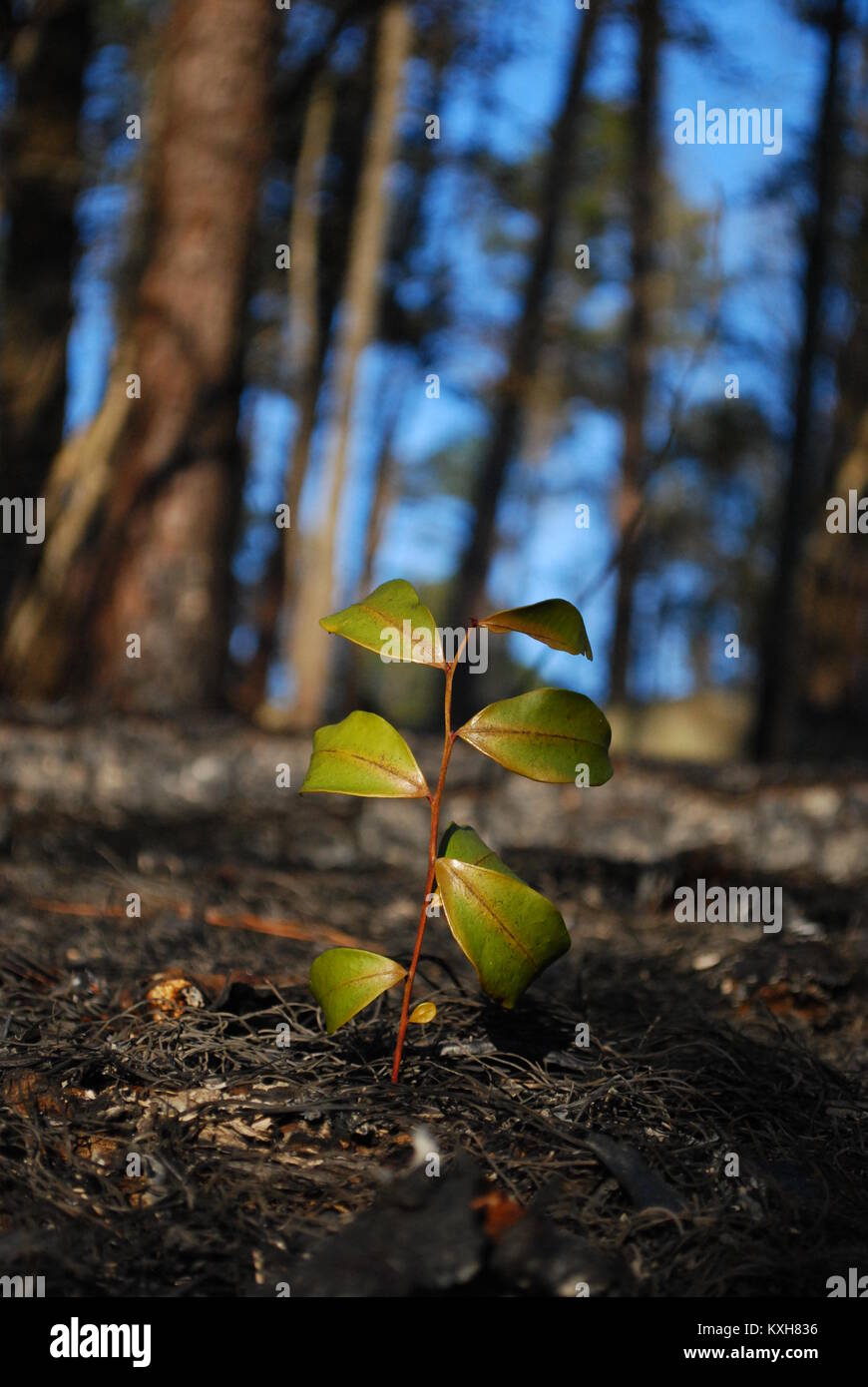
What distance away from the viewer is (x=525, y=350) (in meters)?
7.84

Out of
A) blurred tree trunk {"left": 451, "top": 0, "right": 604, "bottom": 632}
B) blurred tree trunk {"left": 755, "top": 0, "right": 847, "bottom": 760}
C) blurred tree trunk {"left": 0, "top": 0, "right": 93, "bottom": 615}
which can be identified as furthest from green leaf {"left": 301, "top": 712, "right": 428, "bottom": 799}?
blurred tree trunk {"left": 451, "top": 0, "right": 604, "bottom": 632}

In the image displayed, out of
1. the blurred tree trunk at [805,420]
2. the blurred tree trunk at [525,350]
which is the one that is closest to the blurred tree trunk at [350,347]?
the blurred tree trunk at [525,350]

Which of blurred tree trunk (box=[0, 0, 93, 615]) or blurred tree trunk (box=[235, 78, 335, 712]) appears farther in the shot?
blurred tree trunk (box=[235, 78, 335, 712])

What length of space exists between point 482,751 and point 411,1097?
408mm

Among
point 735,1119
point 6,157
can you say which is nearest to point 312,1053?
point 735,1119

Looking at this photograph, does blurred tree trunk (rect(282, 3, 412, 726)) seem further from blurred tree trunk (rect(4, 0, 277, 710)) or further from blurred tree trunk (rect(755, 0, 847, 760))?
blurred tree trunk (rect(755, 0, 847, 760))

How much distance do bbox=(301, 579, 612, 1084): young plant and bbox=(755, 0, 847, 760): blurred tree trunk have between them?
241 inches

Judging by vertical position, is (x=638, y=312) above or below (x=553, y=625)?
above

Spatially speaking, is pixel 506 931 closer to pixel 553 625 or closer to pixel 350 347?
pixel 553 625

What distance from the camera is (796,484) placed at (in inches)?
289

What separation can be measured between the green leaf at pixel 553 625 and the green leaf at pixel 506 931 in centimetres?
26

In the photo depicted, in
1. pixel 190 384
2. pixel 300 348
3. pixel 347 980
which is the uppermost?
pixel 300 348

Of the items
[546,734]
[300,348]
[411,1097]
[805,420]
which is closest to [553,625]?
[546,734]

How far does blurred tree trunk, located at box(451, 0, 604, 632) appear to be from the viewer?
7.93m
